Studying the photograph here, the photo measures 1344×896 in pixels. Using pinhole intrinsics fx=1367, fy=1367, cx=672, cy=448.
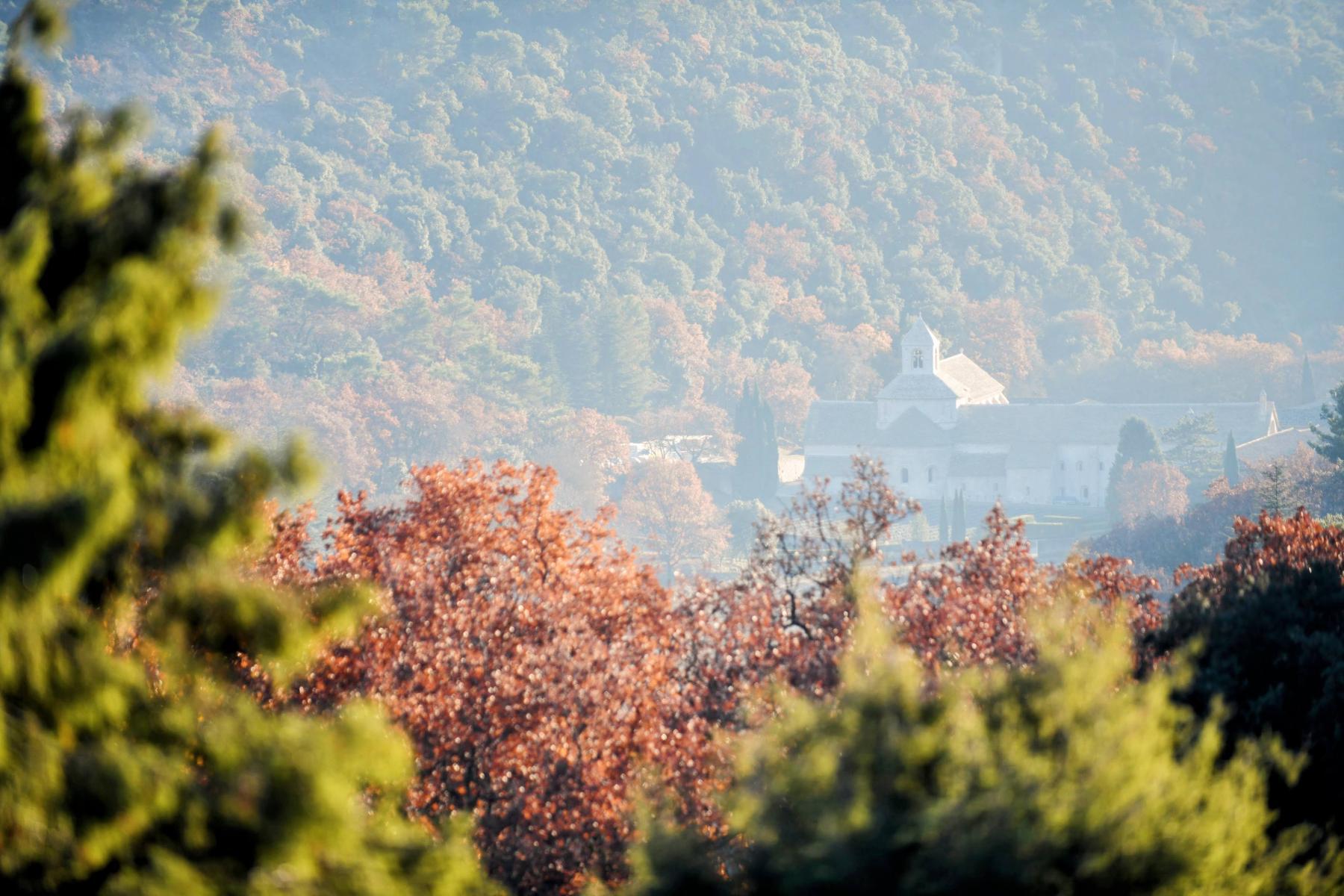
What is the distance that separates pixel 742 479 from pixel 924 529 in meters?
15.9

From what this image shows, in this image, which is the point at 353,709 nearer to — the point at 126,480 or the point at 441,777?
the point at 126,480

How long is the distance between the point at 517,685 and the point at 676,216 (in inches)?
5169

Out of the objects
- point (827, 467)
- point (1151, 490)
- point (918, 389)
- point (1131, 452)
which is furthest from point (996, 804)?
point (918, 389)

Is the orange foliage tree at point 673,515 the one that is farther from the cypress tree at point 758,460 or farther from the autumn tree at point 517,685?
the autumn tree at point 517,685

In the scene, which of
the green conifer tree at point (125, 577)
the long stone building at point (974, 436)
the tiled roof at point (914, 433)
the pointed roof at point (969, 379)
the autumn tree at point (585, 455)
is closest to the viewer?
the green conifer tree at point (125, 577)

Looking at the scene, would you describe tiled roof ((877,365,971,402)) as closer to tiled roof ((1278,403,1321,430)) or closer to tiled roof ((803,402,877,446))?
tiled roof ((803,402,877,446))

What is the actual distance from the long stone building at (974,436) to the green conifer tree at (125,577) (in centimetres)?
8416

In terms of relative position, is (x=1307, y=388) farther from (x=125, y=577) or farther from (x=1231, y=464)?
(x=125, y=577)

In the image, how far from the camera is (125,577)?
17.6 feet

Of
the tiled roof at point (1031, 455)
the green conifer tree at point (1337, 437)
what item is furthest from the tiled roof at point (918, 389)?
the green conifer tree at point (1337, 437)

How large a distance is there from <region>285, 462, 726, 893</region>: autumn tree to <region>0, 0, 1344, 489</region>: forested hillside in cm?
6003

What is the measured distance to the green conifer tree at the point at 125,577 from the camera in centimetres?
452

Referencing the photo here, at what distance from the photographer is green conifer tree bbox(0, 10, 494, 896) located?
4.52 meters

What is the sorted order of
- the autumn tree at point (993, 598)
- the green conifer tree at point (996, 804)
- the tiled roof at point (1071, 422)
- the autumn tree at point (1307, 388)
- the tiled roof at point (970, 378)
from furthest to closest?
the autumn tree at point (1307, 388), the tiled roof at point (970, 378), the tiled roof at point (1071, 422), the autumn tree at point (993, 598), the green conifer tree at point (996, 804)
